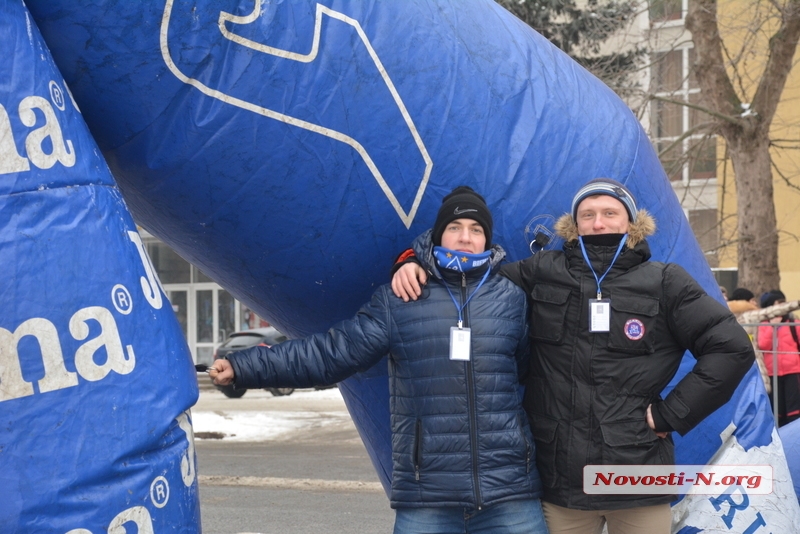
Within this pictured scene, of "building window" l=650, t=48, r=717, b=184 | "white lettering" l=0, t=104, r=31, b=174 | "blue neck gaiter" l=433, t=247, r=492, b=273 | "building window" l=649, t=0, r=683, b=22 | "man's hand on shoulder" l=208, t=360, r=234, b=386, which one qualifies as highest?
"building window" l=649, t=0, r=683, b=22

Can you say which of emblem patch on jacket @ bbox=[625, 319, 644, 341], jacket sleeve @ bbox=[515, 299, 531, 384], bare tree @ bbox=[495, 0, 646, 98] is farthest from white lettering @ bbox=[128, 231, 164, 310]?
bare tree @ bbox=[495, 0, 646, 98]

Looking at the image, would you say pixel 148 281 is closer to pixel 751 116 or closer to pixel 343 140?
pixel 343 140

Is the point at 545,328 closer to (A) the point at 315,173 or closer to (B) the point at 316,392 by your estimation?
(A) the point at 315,173

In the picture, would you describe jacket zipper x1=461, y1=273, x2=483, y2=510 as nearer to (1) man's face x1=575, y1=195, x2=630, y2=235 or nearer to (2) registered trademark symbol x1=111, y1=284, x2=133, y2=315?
(1) man's face x1=575, y1=195, x2=630, y2=235

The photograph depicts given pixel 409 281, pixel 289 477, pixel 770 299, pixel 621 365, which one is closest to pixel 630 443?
pixel 621 365

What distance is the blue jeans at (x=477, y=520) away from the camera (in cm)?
283

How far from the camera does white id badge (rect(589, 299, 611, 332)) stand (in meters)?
2.84

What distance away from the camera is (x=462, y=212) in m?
2.88

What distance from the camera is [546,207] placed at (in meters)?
3.21

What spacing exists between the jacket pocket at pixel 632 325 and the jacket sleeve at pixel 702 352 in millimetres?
76

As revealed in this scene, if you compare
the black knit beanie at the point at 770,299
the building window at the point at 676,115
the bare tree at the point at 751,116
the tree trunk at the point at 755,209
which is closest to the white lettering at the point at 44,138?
the black knit beanie at the point at 770,299

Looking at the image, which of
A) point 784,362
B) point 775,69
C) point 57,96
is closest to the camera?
point 57,96

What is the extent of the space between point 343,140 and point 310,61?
0.26m

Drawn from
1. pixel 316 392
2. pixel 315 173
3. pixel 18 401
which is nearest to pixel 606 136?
pixel 315 173
